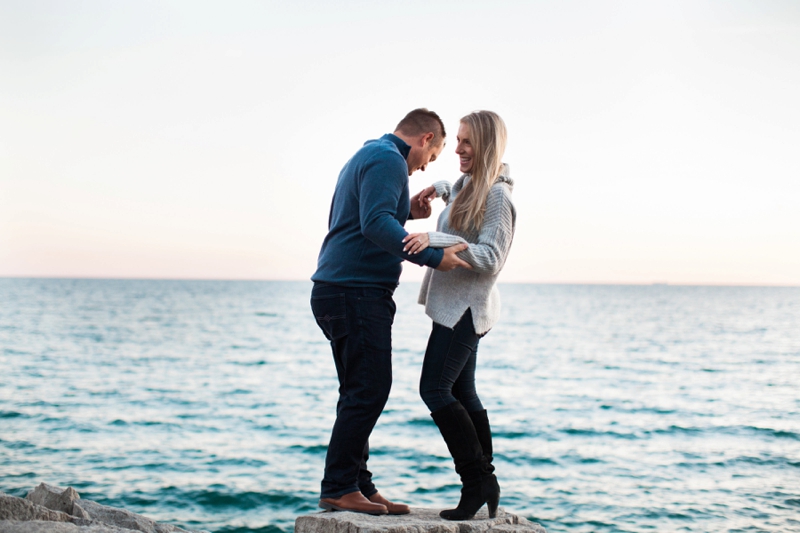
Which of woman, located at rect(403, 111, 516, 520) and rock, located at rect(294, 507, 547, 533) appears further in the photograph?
woman, located at rect(403, 111, 516, 520)

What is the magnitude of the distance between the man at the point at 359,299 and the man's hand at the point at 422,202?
0.38 meters

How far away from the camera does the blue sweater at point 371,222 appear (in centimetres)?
346

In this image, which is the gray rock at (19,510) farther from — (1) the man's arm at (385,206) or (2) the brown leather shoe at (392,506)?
(1) the man's arm at (385,206)

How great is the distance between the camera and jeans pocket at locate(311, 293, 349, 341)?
364 centimetres

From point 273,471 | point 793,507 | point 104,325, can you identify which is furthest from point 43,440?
point 104,325

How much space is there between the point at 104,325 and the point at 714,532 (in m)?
43.3

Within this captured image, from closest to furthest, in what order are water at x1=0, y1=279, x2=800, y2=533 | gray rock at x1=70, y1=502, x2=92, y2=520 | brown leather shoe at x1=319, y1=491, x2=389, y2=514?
brown leather shoe at x1=319, y1=491, x2=389, y2=514
gray rock at x1=70, y1=502, x2=92, y2=520
water at x1=0, y1=279, x2=800, y2=533

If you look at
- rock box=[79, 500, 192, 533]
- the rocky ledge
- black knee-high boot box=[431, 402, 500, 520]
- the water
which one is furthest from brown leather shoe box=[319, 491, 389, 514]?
the water

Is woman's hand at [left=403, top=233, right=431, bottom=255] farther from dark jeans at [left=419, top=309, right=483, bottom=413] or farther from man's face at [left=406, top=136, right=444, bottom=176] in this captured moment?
man's face at [left=406, top=136, right=444, bottom=176]

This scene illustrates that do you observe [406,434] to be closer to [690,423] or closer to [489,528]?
[690,423]

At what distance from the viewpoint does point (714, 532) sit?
30.5ft

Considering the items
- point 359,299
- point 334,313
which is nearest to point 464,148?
point 359,299

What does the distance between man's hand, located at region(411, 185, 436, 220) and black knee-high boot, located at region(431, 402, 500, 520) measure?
121cm

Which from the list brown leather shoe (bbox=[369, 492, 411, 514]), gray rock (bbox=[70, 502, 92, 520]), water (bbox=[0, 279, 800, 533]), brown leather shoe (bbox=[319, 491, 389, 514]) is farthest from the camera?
water (bbox=[0, 279, 800, 533])
